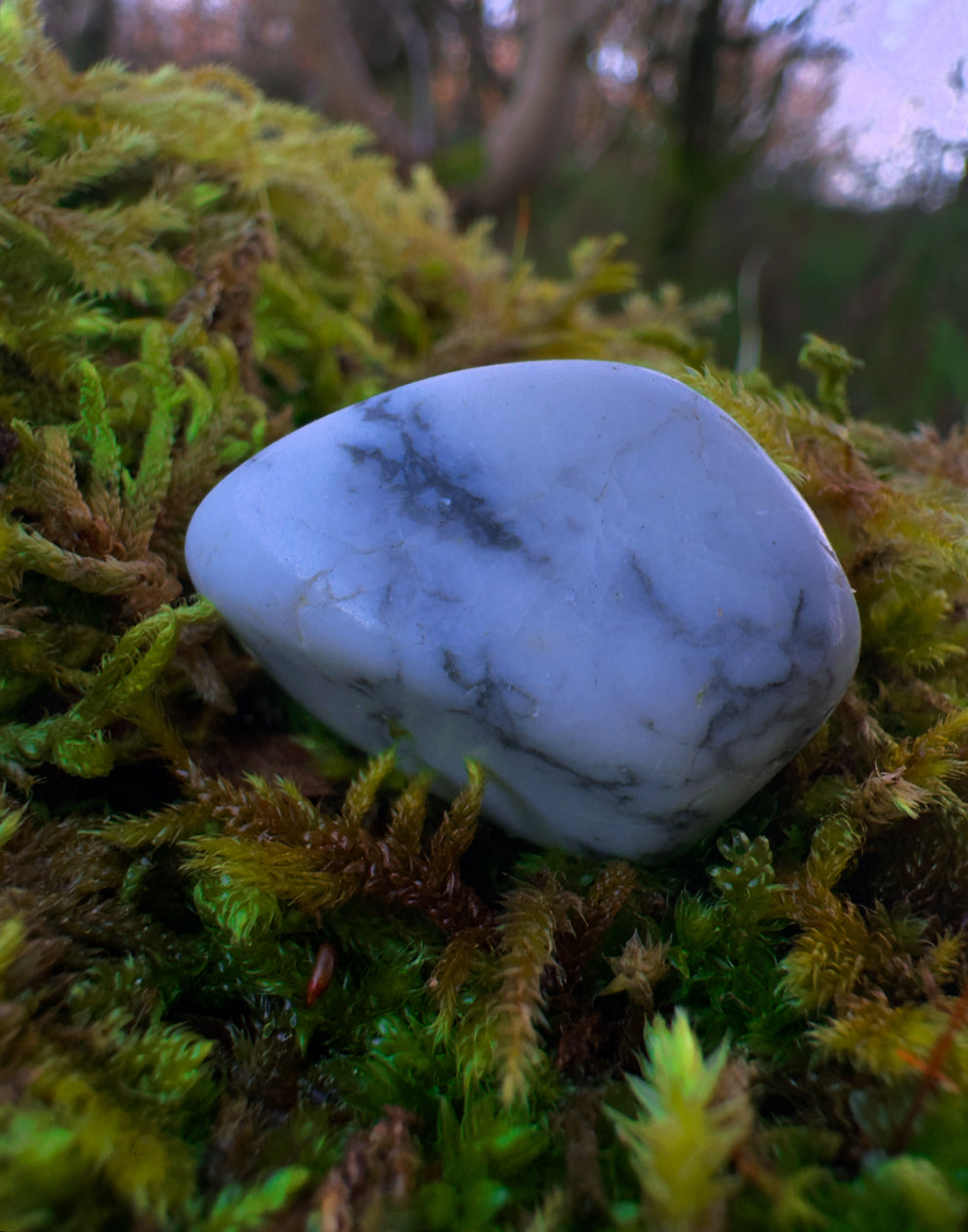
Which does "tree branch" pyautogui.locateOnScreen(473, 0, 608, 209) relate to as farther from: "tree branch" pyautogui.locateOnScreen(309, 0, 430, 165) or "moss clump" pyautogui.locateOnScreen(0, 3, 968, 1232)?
"moss clump" pyautogui.locateOnScreen(0, 3, 968, 1232)

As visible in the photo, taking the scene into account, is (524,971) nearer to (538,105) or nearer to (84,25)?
(538,105)

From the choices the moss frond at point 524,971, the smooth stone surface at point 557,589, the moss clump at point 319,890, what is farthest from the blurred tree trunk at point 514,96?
the moss frond at point 524,971

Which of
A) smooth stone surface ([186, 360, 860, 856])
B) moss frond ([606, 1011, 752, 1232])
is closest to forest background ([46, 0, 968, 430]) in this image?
smooth stone surface ([186, 360, 860, 856])

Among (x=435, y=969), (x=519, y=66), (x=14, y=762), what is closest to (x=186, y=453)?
(x=14, y=762)

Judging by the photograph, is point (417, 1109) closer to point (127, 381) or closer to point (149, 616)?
point (149, 616)

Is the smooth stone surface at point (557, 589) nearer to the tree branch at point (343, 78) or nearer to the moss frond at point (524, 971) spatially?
the moss frond at point (524, 971)
